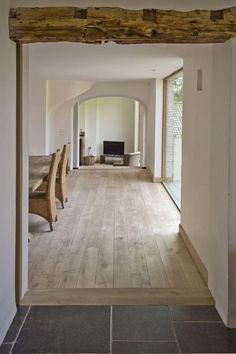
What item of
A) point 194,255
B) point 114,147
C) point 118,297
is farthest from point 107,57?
point 114,147

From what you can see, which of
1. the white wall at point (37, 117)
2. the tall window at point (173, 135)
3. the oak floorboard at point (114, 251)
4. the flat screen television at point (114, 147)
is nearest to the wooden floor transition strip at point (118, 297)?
the oak floorboard at point (114, 251)

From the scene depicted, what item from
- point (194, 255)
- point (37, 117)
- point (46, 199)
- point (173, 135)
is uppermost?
point (37, 117)

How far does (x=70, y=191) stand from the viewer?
8.39m

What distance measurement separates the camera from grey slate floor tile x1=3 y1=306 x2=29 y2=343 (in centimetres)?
266

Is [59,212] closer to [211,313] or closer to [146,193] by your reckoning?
[146,193]

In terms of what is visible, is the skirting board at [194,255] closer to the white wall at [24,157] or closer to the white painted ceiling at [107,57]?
the white wall at [24,157]

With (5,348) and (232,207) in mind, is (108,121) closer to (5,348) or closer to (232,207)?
(232,207)

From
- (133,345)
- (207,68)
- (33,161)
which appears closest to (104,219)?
(33,161)

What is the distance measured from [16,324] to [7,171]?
1.00 m

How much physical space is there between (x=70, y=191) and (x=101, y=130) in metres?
9.17

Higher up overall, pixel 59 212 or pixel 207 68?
pixel 207 68

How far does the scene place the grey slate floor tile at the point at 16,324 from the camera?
8.72ft

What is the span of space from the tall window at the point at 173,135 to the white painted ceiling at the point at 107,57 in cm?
63

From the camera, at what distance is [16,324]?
283cm
